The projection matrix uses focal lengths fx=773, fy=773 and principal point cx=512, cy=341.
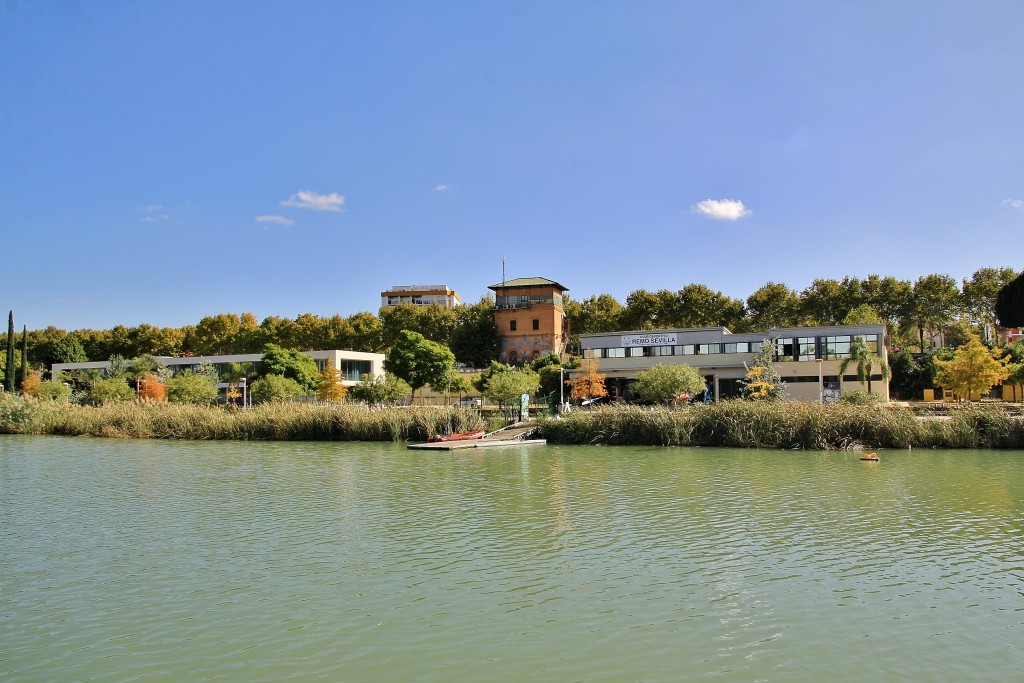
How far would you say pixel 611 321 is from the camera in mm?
85812

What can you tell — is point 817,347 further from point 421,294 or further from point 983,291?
point 421,294

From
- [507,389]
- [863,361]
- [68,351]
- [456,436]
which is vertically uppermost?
[68,351]

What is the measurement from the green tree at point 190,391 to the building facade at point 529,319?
34.5m

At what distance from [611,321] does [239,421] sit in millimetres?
52582

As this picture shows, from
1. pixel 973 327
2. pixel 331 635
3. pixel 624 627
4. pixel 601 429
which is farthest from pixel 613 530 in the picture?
pixel 973 327

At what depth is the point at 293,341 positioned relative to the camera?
90.7 m

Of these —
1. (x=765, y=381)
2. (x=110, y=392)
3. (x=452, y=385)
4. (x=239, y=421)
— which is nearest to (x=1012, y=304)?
(x=239, y=421)

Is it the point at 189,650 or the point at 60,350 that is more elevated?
the point at 60,350

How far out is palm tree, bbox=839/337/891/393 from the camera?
55281mm

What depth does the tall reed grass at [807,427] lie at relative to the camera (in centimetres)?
3123

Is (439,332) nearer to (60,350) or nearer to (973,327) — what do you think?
(60,350)

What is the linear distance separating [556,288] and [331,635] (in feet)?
256

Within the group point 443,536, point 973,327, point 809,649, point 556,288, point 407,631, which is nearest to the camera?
point 809,649

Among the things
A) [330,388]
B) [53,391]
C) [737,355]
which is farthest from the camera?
[737,355]
